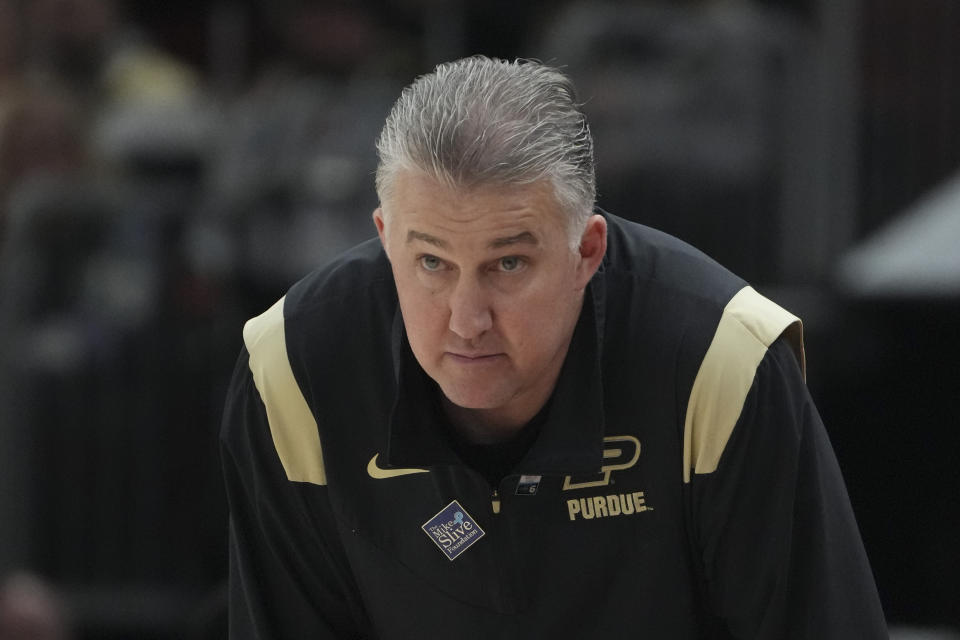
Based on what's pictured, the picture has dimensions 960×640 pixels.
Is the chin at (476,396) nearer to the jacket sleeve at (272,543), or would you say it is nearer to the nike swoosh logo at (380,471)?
the nike swoosh logo at (380,471)

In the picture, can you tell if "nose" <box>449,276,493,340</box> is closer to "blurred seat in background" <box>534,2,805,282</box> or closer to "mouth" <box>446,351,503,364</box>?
"mouth" <box>446,351,503,364</box>

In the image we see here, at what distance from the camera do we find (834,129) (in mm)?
5520

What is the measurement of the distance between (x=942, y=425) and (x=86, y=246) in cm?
285

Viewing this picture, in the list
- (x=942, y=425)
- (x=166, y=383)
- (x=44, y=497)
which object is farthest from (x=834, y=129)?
(x=44, y=497)

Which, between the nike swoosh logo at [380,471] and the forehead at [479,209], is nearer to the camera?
the forehead at [479,209]

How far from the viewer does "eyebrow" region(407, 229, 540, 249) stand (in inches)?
88.0

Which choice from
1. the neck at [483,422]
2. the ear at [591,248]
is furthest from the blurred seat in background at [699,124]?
the ear at [591,248]

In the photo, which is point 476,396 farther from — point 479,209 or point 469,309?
point 479,209

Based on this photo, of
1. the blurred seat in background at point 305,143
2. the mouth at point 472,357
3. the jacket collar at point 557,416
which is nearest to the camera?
the mouth at point 472,357

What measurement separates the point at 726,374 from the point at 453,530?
1.62ft

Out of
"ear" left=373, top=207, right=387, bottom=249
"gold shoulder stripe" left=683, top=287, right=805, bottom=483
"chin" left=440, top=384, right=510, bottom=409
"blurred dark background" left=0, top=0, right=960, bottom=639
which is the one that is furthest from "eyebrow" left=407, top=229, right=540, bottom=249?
"blurred dark background" left=0, top=0, right=960, bottom=639

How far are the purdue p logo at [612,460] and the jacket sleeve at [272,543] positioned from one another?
406mm

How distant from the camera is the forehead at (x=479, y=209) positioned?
222 cm

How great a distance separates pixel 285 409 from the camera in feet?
8.44
